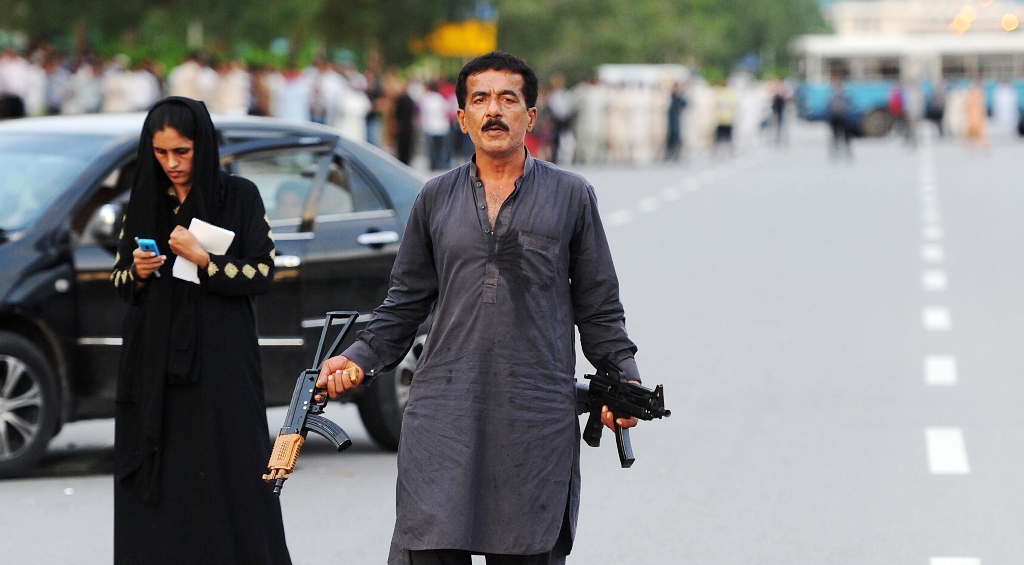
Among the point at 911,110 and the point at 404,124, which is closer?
the point at 404,124

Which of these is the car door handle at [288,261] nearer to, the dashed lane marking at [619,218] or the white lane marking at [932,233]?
the white lane marking at [932,233]

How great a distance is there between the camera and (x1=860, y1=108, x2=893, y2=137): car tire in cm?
5659

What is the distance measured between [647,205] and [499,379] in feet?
70.6

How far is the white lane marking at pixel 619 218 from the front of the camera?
2232 cm

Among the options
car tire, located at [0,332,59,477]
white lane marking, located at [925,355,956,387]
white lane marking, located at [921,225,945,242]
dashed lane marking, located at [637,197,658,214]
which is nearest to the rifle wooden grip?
car tire, located at [0,332,59,477]

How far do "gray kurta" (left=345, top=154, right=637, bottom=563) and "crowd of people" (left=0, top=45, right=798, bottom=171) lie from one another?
19.0 metres

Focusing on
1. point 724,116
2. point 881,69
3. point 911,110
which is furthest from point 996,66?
point 724,116

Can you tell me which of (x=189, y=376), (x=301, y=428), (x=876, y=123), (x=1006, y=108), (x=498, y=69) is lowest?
(x=876, y=123)

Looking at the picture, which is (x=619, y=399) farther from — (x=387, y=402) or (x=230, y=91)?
(x=230, y=91)

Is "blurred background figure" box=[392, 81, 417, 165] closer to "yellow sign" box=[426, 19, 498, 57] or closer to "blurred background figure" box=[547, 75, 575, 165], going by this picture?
"blurred background figure" box=[547, 75, 575, 165]

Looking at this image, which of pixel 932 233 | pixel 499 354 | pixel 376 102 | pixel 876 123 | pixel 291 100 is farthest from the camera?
pixel 876 123

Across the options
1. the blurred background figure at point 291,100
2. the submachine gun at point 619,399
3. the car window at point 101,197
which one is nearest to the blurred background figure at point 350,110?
the blurred background figure at point 291,100

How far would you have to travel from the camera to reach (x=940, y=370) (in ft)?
36.2

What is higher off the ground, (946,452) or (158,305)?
(158,305)
